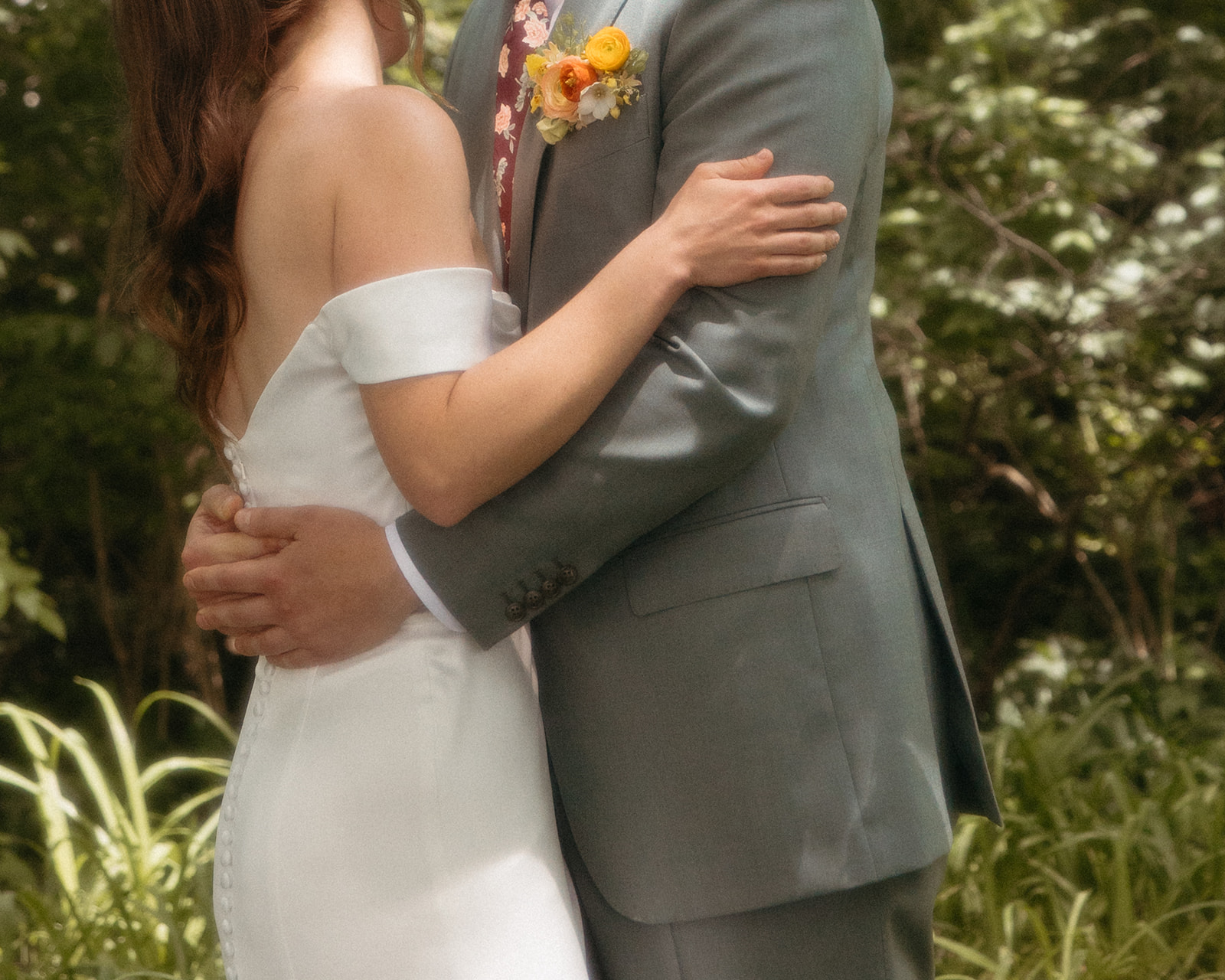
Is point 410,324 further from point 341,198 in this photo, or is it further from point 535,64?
point 535,64

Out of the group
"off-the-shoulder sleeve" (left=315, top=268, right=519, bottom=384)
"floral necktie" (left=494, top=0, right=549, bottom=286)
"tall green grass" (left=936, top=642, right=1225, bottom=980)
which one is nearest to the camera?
"off-the-shoulder sleeve" (left=315, top=268, right=519, bottom=384)

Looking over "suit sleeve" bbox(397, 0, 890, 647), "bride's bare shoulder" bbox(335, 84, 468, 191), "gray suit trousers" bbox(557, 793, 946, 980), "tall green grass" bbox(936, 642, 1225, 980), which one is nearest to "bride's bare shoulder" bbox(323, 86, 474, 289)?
"bride's bare shoulder" bbox(335, 84, 468, 191)

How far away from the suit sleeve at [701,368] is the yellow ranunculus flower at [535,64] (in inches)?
5.7

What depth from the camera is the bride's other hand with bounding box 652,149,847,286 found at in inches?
49.9

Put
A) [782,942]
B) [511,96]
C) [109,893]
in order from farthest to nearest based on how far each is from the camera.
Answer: [109,893], [511,96], [782,942]

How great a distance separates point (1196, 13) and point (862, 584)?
397 cm

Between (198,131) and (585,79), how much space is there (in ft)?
1.47

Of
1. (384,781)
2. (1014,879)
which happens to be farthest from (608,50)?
(1014,879)

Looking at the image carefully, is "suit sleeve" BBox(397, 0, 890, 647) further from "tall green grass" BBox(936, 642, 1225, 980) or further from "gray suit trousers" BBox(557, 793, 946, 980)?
"tall green grass" BBox(936, 642, 1225, 980)

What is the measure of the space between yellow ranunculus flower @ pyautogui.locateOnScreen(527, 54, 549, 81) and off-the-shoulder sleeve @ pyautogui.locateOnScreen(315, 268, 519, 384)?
0.27 m

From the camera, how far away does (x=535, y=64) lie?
1.39 m

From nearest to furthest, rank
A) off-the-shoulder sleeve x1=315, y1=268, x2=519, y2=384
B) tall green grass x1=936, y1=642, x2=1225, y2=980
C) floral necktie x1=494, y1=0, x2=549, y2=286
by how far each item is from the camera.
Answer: off-the-shoulder sleeve x1=315, y1=268, x2=519, y2=384 → floral necktie x1=494, y1=0, x2=549, y2=286 → tall green grass x1=936, y1=642, x2=1225, y2=980

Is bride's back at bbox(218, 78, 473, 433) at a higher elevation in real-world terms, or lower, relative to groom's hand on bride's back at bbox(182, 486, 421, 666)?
higher

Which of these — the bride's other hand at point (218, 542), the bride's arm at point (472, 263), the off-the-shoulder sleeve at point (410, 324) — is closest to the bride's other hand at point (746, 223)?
the bride's arm at point (472, 263)
